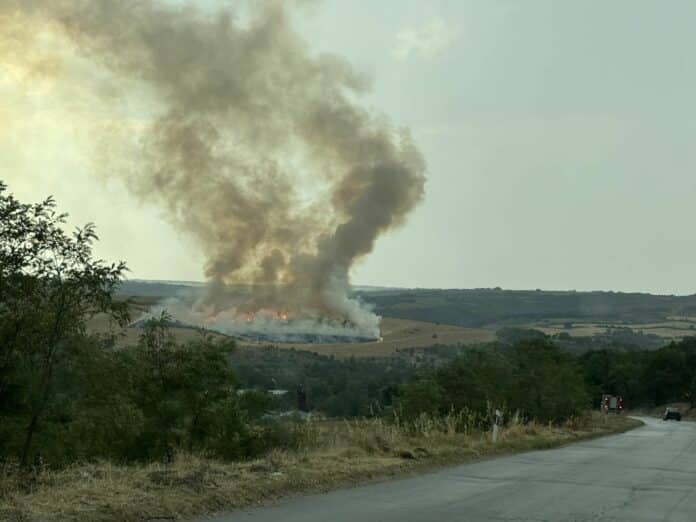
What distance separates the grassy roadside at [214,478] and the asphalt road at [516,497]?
0.54 m

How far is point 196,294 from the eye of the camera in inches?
4210

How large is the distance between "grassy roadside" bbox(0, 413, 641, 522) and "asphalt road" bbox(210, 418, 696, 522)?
541 mm

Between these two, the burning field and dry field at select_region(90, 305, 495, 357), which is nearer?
dry field at select_region(90, 305, 495, 357)

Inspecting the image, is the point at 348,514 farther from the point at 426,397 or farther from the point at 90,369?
the point at 426,397

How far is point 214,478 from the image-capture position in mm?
12039

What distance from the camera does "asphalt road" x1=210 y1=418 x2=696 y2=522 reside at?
1077cm

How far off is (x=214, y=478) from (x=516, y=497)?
425cm

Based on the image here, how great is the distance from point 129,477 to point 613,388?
80.9 m

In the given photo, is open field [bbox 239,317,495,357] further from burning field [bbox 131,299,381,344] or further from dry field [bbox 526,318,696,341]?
dry field [bbox 526,318,696,341]

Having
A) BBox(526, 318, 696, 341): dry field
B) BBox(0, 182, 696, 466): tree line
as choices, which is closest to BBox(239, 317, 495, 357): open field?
BBox(526, 318, 696, 341): dry field

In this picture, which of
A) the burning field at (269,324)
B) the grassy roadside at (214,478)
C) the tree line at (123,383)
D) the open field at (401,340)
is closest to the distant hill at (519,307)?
the open field at (401,340)

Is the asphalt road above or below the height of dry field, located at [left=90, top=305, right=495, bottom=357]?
above

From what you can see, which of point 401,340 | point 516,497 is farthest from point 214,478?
point 401,340

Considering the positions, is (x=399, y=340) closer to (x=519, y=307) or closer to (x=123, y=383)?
(x=519, y=307)
